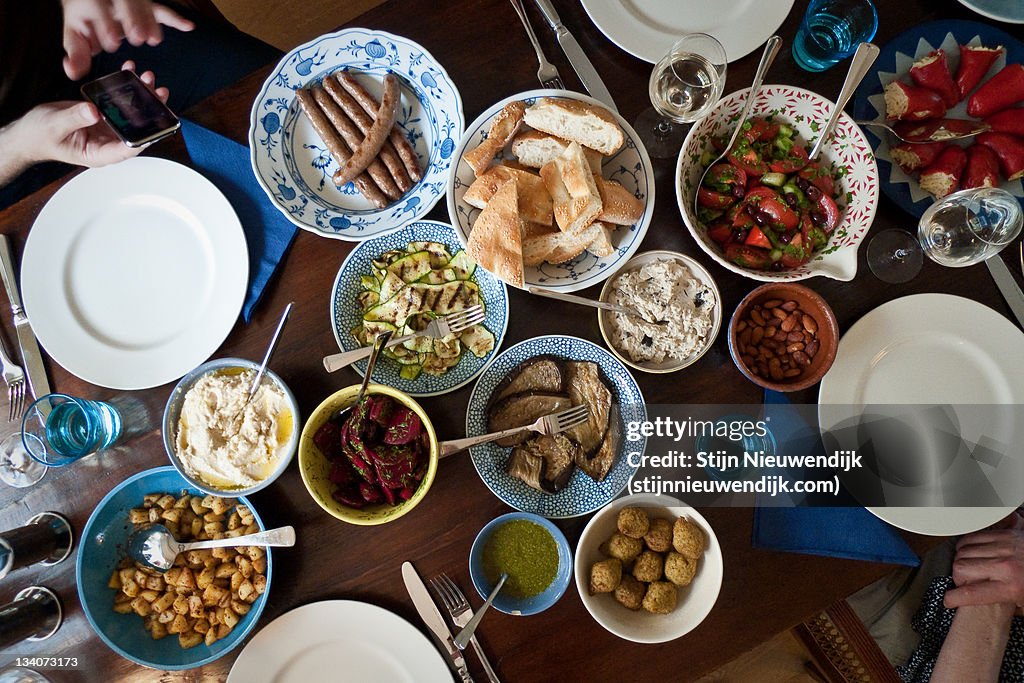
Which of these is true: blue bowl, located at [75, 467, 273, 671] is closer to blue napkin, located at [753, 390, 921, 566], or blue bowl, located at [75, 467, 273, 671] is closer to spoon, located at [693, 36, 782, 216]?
blue napkin, located at [753, 390, 921, 566]

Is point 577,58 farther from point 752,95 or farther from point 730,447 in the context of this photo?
point 730,447

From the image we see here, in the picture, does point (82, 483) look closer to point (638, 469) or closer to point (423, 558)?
point (423, 558)

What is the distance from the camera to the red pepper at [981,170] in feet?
5.07

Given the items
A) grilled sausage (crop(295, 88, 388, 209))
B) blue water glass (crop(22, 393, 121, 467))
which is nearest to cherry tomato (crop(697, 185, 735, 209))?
grilled sausage (crop(295, 88, 388, 209))

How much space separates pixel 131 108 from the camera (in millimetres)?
1655

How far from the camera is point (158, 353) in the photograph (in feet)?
5.35

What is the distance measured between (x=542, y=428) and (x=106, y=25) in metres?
1.79

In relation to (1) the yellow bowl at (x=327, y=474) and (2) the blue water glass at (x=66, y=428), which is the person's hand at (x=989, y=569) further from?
(2) the blue water glass at (x=66, y=428)

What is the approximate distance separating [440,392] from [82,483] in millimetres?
978

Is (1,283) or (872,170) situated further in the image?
(1,283)

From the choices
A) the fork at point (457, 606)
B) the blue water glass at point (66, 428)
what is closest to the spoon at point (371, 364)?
the fork at point (457, 606)

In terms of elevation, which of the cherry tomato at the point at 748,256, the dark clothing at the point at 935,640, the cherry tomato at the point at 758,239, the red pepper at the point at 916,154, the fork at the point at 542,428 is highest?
the red pepper at the point at 916,154

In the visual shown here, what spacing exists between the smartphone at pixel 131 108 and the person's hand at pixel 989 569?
8.18 ft

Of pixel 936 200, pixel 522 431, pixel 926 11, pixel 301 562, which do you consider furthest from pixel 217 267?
pixel 926 11
